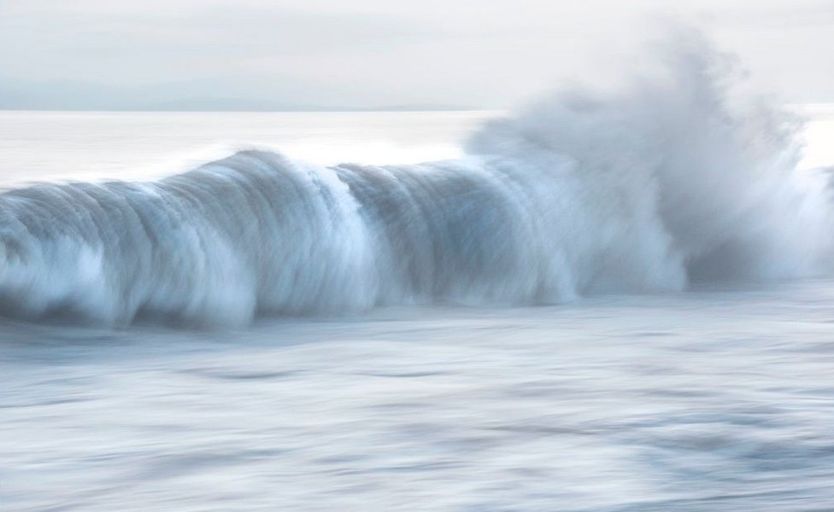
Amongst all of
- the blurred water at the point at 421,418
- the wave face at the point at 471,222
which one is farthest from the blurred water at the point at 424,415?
the wave face at the point at 471,222

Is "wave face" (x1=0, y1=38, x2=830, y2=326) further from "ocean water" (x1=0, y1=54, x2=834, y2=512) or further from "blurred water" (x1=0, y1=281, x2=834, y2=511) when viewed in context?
"blurred water" (x1=0, y1=281, x2=834, y2=511)

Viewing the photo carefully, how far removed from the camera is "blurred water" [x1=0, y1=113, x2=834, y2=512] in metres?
4.35

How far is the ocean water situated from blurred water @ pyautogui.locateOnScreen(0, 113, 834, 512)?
2 cm

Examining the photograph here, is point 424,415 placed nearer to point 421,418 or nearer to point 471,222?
point 421,418

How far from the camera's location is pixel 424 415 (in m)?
5.34

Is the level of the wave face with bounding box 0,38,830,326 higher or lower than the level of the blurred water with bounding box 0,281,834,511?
higher

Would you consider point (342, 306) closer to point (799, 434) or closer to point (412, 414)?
point (412, 414)

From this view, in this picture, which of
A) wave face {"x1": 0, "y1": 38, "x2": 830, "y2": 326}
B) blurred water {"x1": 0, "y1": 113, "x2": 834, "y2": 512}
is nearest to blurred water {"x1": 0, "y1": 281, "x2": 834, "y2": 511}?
blurred water {"x1": 0, "y1": 113, "x2": 834, "y2": 512}

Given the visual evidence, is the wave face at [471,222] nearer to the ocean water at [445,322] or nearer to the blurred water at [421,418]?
the ocean water at [445,322]

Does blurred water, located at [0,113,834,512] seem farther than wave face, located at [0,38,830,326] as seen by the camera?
No

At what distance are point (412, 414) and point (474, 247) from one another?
4752 millimetres

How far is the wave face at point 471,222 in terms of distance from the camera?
809cm

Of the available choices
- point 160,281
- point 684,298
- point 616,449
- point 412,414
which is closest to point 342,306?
point 160,281

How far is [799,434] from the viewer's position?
5.05 m
